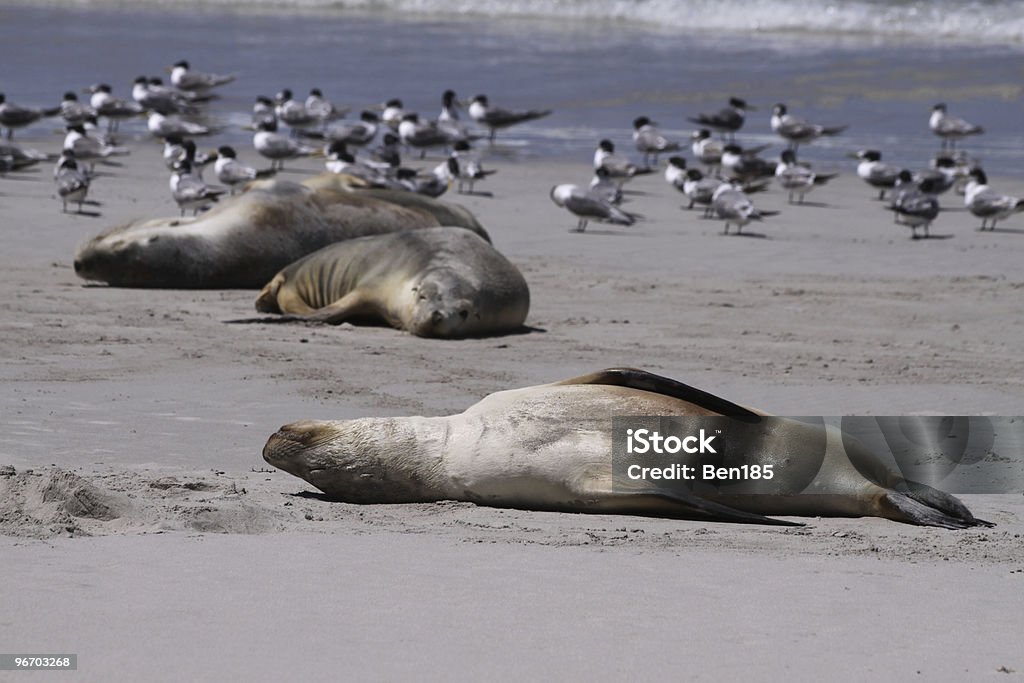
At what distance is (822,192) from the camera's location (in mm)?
16531

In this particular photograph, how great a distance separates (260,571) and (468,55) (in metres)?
26.2

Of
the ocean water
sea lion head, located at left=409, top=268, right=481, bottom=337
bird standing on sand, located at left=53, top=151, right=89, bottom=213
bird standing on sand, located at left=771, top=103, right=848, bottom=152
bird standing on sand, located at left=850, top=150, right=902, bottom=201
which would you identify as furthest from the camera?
the ocean water

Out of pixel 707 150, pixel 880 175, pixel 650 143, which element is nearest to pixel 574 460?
pixel 880 175

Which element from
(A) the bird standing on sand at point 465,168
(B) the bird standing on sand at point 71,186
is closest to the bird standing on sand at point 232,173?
(A) the bird standing on sand at point 465,168

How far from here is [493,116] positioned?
20.1 metres

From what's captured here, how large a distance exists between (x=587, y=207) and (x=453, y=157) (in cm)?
266

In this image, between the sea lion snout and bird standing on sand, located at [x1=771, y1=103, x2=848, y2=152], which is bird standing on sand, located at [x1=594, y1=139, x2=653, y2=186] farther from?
the sea lion snout

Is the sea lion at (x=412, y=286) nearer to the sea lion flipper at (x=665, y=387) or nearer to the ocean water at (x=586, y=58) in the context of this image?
the sea lion flipper at (x=665, y=387)

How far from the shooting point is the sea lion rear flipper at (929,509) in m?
4.80

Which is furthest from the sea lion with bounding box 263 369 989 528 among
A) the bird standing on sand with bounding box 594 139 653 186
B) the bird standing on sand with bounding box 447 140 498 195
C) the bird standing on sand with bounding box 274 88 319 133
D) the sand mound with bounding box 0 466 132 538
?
the bird standing on sand with bounding box 274 88 319 133

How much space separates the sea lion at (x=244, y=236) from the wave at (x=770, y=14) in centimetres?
2567

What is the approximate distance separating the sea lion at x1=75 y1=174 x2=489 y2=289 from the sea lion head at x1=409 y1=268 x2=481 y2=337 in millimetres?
1924

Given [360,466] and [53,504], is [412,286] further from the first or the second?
[53,504]

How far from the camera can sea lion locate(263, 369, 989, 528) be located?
496 cm
